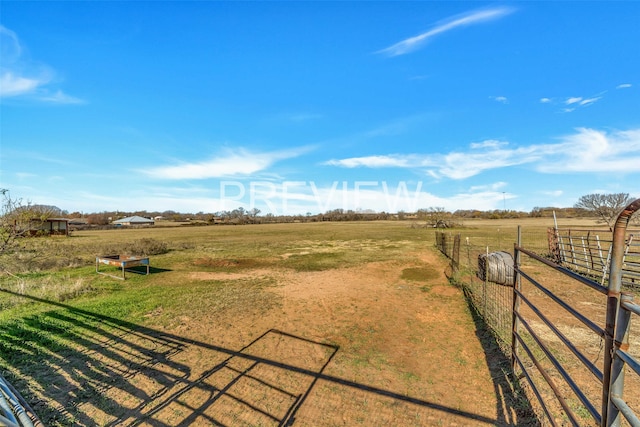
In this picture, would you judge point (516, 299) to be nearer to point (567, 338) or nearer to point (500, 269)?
point (567, 338)

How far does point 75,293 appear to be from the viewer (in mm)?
9594

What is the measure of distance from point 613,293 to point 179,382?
17.9ft

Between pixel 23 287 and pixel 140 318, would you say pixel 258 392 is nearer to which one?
pixel 140 318

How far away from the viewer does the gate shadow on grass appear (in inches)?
150

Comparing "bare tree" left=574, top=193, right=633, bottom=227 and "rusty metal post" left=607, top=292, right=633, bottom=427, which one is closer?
"rusty metal post" left=607, top=292, right=633, bottom=427

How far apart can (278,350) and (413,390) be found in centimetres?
262

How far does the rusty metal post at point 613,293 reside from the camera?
6.14 ft

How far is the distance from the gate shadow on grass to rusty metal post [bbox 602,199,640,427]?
88.1 inches

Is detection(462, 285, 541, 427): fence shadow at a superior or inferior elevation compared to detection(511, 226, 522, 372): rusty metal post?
inferior

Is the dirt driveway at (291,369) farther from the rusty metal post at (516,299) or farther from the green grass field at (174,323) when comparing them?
the rusty metal post at (516,299)

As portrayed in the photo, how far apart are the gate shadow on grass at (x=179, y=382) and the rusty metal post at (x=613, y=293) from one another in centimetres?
224

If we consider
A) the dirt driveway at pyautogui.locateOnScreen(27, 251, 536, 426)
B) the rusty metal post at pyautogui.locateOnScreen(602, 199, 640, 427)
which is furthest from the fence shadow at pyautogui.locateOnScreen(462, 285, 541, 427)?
the rusty metal post at pyautogui.locateOnScreen(602, 199, 640, 427)

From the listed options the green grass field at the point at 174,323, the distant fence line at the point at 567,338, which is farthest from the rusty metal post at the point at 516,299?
the green grass field at the point at 174,323

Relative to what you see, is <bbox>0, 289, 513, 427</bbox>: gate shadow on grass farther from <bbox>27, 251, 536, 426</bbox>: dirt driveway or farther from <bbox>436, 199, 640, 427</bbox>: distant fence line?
<bbox>436, 199, 640, 427</bbox>: distant fence line
